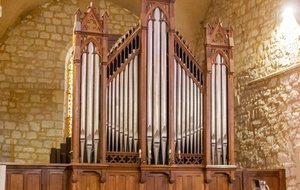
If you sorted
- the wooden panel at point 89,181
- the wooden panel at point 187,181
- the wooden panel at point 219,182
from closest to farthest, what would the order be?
the wooden panel at point 89,181 → the wooden panel at point 187,181 → the wooden panel at point 219,182

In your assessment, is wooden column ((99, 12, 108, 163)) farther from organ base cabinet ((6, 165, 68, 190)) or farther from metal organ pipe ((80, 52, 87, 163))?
organ base cabinet ((6, 165, 68, 190))

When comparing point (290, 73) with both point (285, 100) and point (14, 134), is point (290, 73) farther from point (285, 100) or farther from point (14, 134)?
point (14, 134)

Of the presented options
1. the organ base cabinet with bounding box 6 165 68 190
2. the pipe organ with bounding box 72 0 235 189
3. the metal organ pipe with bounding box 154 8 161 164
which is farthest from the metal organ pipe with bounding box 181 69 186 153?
the organ base cabinet with bounding box 6 165 68 190

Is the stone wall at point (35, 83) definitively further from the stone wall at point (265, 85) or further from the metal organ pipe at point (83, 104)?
the metal organ pipe at point (83, 104)

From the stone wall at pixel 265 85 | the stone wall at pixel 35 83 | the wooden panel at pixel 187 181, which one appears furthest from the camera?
the stone wall at pixel 35 83

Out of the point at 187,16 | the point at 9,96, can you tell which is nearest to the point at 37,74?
the point at 9,96

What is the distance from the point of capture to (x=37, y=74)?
41.5 ft

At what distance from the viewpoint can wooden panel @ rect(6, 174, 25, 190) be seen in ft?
26.7

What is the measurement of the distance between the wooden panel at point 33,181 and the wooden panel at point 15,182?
8cm

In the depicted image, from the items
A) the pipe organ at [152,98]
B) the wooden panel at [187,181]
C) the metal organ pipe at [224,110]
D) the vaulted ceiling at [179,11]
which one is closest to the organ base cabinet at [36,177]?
the pipe organ at [152,98]

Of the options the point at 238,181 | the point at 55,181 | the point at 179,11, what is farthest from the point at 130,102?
the point at 179,11

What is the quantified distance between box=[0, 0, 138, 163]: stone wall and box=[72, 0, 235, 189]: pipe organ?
4.13 meters

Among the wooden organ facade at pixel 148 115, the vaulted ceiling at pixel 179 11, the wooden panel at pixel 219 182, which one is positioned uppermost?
the vaulted ceiling at pixel 179 11

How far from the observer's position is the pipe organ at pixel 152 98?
8523 mm
